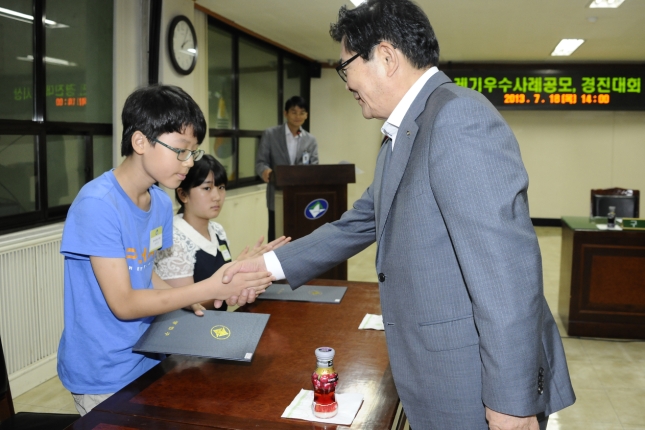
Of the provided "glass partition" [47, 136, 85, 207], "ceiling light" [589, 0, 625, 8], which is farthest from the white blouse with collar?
→ "ceiling light" [589, 0, 625, 8]

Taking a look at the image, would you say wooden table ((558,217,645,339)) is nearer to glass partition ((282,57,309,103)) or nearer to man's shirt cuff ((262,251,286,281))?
man's shirt cuff ((262,251,286,281))

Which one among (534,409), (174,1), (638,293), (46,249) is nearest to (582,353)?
(638,293)

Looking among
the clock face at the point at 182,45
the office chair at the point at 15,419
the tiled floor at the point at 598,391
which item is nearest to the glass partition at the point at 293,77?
the clock face at the point at 182,45

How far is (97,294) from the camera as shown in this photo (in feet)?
5.11

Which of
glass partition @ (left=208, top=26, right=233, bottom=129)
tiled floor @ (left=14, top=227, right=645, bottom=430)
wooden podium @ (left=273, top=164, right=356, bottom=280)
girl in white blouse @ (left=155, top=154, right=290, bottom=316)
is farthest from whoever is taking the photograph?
glass partition @ (left=208, top=26, right=233, bottom=129)

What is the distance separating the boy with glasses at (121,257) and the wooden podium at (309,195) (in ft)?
7.43

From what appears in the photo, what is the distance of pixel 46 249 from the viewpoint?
11.4 ft

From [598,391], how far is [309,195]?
2.12 meters

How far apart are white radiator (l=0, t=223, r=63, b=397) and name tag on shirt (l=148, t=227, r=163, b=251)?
1802 mm

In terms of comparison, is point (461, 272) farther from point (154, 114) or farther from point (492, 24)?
point (492, 24)

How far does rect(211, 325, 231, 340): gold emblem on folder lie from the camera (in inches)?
64.4

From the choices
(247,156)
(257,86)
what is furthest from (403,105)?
(257,86)

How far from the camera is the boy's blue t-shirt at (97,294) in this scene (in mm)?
1488

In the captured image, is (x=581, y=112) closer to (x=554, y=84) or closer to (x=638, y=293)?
(x=554, y=84)
